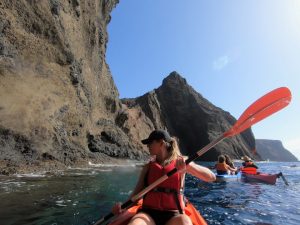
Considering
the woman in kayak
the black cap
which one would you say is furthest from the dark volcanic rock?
the black cap

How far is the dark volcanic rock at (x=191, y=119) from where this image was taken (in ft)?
328

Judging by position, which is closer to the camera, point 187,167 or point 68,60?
point 187,167

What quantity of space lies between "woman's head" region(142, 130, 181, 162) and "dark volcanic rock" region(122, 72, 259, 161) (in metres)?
89.9

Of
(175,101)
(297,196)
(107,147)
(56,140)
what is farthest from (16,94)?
(175,101)

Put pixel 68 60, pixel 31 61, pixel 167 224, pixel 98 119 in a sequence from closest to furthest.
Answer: pixel 167 224 → pixel 31 61 → pixel 68 60 → pixel 98 119

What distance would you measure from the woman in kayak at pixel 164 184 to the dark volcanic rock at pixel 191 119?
89.8m

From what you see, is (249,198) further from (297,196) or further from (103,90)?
(103,90)

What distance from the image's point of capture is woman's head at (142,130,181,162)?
4.93 m

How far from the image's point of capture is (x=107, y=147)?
125 feet

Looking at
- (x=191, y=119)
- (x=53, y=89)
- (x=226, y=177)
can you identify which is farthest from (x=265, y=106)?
(x=191, y=119)

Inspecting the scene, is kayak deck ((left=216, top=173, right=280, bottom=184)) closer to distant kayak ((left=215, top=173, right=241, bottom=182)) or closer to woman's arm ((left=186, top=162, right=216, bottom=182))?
distant kayak ((left=215, top=173, right=241, bottom=182))

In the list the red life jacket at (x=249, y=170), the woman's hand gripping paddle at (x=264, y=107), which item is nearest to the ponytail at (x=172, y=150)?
the woman's hand gripping paddle at (x=264, y=107)

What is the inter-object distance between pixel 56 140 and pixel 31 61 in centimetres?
852

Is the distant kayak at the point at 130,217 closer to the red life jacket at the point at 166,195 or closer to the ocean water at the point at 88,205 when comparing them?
the red life jacket at the point at 166,195
